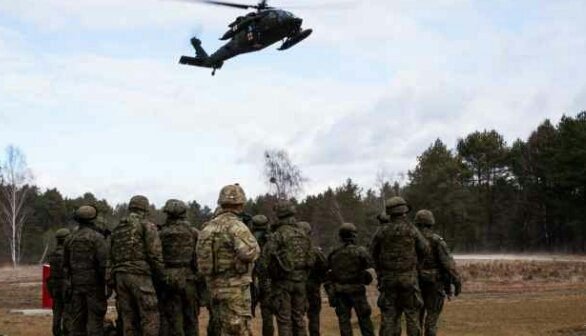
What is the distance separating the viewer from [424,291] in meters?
12.4

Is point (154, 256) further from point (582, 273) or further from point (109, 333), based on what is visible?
point (582, 273)

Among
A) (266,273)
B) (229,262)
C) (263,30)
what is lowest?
(266,273)

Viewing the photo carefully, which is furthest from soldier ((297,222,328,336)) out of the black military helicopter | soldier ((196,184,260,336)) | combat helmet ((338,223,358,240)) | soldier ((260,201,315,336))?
the black military helicopter

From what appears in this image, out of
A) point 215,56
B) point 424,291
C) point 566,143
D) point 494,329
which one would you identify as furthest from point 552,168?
point 424,291

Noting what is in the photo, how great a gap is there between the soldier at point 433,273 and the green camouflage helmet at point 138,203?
14.5 ft

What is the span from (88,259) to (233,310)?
160 inches

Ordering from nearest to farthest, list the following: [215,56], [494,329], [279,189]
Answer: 1. [494,329]
2. [215,56]
3. [279,189]

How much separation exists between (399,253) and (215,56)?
→ 22.4 m

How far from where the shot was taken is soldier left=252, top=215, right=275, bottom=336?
38.7ft

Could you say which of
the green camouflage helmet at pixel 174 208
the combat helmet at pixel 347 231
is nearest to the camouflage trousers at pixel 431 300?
the combat helmet at pixel 347 231

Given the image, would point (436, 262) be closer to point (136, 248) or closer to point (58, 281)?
point (136, 248)

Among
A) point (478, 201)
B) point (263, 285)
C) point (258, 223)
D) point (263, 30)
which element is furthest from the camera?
point (478, 201)

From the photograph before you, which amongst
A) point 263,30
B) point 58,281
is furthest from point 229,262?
point 263,30

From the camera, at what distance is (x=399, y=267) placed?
1116 cm
